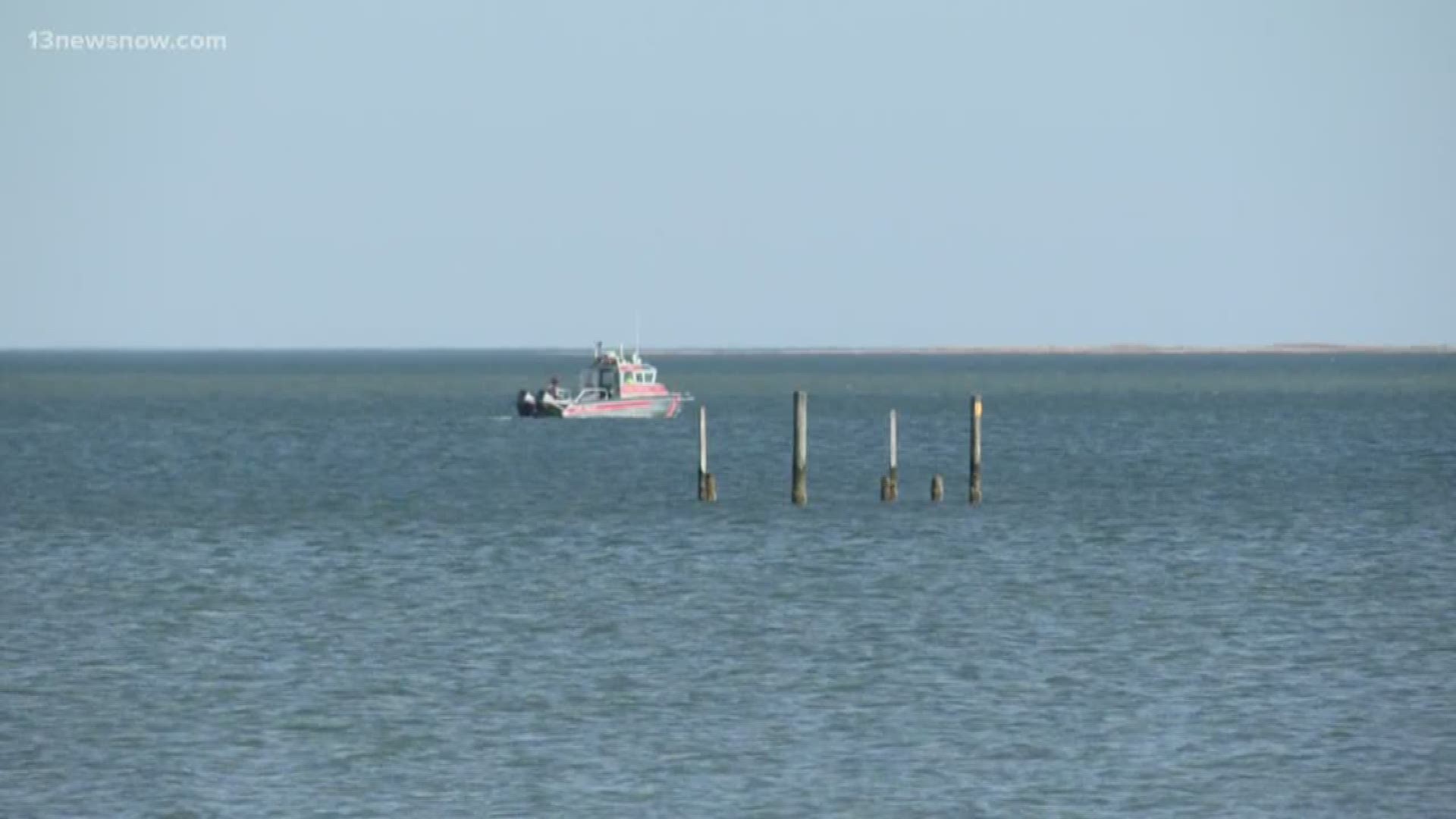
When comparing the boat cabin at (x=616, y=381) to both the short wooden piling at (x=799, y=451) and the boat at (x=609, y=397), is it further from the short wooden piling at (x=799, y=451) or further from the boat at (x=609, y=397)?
the short wooden piling at (x=799, y=451)

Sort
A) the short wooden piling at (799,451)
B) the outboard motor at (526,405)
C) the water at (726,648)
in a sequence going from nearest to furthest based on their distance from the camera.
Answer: the water at (726,648) → the short wooden piling at (799,451) → the outboard motor at (526,405)

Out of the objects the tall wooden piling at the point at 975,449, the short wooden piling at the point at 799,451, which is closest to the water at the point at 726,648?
the tall wooden piling at the point at 975,449

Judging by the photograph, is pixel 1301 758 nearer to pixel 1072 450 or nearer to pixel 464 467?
pixel 464 467

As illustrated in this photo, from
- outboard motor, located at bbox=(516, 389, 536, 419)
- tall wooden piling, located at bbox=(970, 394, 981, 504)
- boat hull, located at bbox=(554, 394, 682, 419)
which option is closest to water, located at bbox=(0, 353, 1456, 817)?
tall wooden piling, located at bbox=(970, 394, 981, 504)

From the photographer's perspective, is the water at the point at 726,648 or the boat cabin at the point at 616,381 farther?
the boat cabin at the point at 616,381

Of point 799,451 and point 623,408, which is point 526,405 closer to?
point 623,408

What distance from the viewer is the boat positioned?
125562mm

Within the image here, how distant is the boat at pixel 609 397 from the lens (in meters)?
126

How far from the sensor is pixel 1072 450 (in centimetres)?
10438

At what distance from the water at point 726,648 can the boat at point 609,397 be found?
141ft

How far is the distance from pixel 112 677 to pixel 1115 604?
57.7ft

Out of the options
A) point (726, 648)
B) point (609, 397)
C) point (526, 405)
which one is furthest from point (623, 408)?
point (726, 648)

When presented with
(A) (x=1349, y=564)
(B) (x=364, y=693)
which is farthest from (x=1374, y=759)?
(A) (x=1349, y=564)

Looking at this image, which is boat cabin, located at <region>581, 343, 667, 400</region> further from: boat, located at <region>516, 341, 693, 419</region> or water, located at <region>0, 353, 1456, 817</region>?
water, located at <region>0, 353, 1456, 817</region>
